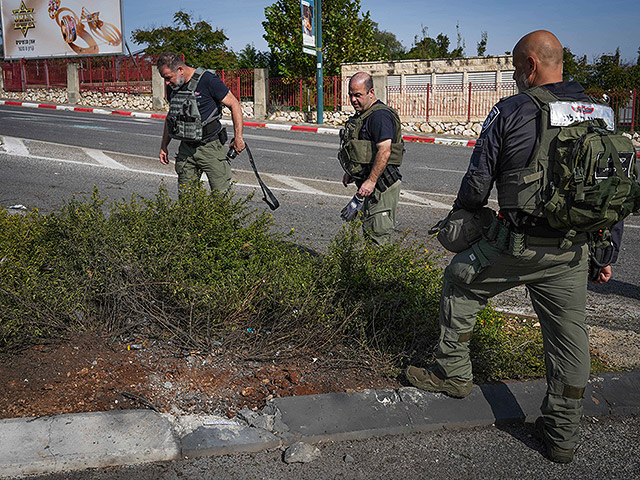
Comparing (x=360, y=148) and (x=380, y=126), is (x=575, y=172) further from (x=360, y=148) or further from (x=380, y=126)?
(x=360, y=148)

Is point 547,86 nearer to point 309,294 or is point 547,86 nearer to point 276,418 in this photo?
point 309,294

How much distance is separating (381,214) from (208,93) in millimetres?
1969

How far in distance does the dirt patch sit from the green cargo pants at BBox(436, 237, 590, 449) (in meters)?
0.84

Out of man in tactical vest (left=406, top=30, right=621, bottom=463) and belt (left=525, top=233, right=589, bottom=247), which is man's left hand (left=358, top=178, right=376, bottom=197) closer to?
man in tactical vest (left=406, top=30, right=621, bottom=463)

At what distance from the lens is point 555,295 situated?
277 centimetres

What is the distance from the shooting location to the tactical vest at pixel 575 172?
2461 millimetres

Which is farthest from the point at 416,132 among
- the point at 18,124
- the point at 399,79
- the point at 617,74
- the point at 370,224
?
the point at 370,224

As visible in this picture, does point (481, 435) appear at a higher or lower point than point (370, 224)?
lower

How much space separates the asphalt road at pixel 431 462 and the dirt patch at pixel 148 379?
41 cm

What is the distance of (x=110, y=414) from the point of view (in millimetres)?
2797

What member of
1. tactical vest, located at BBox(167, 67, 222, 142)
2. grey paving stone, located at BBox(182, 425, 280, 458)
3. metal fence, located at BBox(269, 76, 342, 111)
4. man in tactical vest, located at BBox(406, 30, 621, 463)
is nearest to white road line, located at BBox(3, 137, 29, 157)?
tactical vest, located at BBox(167, 67, 222, 142)

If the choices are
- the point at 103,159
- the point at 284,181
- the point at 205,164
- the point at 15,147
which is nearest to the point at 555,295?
the point at 205,164

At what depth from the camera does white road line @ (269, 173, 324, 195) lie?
29.3ft

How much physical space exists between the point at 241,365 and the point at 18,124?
51.7 feet
